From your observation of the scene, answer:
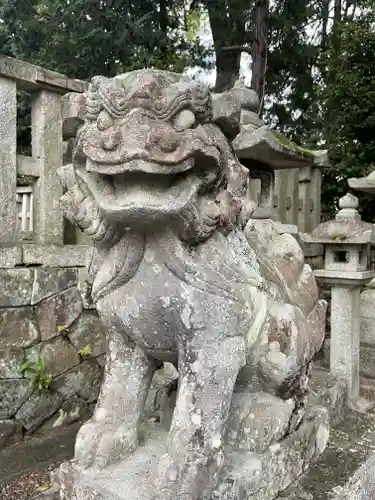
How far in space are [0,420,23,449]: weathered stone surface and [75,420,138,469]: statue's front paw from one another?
1585 millimetres

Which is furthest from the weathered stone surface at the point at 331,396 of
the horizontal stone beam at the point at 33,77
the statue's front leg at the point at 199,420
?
the horizontal stone beam at the point at 33,77

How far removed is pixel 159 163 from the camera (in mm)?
1129

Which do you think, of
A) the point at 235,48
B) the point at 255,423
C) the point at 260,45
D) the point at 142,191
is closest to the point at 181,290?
the point at 142,191

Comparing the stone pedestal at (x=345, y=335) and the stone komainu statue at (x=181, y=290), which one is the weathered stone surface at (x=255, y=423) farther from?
the stone pedestal at (x=345, y=335)

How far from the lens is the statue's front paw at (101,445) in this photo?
141 centimetres

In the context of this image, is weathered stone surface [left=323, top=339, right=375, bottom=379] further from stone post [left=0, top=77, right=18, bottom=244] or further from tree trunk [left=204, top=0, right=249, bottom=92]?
tree trunk [left=204, top=0, right=249, bottom=92]

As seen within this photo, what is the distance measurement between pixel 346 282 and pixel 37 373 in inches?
78.0

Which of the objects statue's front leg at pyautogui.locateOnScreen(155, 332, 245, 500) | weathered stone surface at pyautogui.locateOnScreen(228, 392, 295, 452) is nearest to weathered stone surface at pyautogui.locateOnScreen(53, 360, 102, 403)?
weathered stone surface at pyautogui.locateOnScreen(228, 392, 295, 452)

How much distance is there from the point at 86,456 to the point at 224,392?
46 centimetres

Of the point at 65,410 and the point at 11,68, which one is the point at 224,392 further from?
the point at 11,68

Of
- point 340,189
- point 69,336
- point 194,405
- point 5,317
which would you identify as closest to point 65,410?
point 69,336

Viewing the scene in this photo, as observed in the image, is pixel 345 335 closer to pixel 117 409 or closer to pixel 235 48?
pixel 117 409

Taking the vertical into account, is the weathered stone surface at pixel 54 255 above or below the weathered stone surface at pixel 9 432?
above

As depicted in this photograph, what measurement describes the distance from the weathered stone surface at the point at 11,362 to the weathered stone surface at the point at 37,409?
185 millimetres
